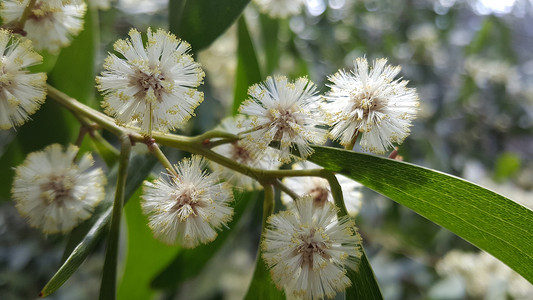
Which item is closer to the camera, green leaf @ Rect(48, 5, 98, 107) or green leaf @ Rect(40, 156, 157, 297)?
green leaf @ Rect(40, 156, 157, 297)

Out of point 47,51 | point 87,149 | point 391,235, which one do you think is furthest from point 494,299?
point 47,51

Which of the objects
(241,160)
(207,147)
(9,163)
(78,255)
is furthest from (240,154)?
(9,163)

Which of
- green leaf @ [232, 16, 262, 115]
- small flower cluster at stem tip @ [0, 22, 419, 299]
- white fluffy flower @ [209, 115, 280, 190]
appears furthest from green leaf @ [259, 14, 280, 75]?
small flower cluster at stem tip @ [0, 22, 419, 299]

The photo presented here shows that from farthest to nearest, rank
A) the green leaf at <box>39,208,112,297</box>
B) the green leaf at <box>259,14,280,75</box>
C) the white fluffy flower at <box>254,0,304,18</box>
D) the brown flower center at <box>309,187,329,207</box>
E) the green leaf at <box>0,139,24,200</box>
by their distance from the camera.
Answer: the green leaf at <box>259,14,280,75</box> → the white fluffy flower at <box>254,0,304,18</box> → the green leaf at <box>0,139,24,200</box> → the brown flower center at <box>309,187,329,207</box> → the green leaf at <box>39,208,112,297</box>

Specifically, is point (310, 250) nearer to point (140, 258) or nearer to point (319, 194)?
point (319, 194)

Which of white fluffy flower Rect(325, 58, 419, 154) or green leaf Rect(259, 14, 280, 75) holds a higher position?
green leaf Rect(259, 14, 280, 75)

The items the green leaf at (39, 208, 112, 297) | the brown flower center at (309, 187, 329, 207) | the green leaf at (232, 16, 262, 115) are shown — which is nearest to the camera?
the green leaf at (39, 208, 112, 297)

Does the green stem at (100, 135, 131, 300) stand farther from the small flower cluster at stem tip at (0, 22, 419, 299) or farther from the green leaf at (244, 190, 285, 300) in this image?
the green leaf at (244, 190, 285, 300)
